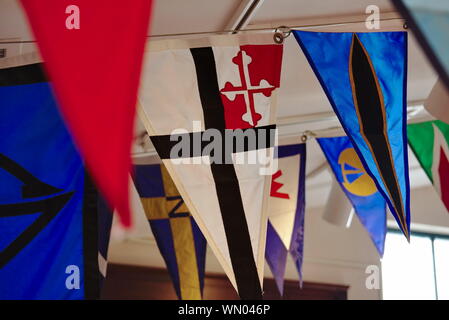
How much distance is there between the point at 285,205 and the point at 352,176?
564mm

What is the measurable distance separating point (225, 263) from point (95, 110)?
1.53 m

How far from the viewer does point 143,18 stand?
1483 millimetres

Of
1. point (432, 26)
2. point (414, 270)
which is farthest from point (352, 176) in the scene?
point (414, 270)

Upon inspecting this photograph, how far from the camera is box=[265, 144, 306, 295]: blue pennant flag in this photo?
15.4 feet

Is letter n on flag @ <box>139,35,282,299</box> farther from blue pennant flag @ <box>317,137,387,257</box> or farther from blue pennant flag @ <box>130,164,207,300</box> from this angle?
blue pennant flag @ <box>317,137,387,257</box>

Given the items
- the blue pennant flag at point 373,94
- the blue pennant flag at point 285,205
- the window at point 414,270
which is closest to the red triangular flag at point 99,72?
the blue pennant flag at point 373,94

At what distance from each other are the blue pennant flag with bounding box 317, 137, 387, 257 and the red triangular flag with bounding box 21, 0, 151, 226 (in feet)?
9.93

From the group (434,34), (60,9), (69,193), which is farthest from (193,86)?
(434,34)

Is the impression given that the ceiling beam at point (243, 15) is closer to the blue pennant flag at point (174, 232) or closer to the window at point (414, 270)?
the blue pennant flag at point (174, 232)

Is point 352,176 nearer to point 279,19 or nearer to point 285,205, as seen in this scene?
point 285,205

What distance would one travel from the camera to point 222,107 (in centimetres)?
282
